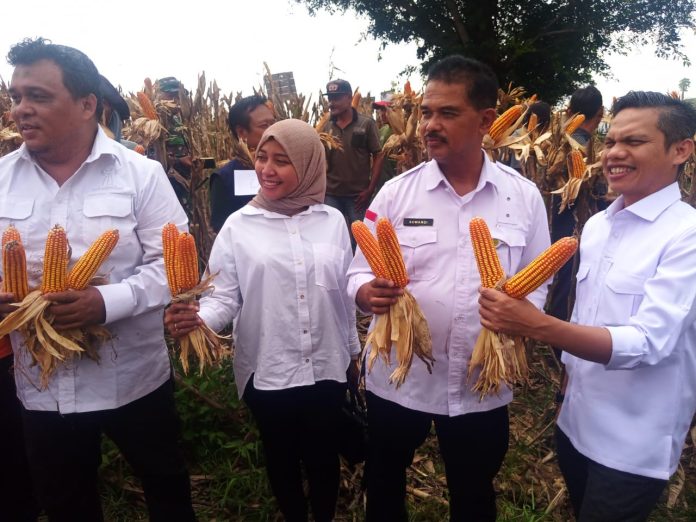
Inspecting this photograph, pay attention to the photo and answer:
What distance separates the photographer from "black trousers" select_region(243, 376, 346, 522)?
239 centimetres

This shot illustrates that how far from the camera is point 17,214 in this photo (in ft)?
6.70

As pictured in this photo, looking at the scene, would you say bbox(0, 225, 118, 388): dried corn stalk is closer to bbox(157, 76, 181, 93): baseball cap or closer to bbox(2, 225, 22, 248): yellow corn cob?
bbox(2, 225, 22, 248): yellow corn cob

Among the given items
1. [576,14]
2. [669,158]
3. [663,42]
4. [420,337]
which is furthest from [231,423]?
[663,42]

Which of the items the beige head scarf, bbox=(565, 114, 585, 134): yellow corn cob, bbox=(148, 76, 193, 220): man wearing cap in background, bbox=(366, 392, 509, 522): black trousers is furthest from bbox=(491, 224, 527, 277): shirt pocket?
bbox=(148, 76, 193, 220): man wearing cap in background

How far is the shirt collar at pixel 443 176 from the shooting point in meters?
2.16

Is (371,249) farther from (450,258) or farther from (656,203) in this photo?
(656,203)

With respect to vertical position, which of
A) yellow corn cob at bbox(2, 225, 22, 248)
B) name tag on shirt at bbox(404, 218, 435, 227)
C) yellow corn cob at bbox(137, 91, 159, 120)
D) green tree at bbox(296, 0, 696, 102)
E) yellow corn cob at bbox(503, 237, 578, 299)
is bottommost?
yellow corn cob at bbox(503, 237, 578, 299)

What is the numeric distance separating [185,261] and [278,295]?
519 millimetres

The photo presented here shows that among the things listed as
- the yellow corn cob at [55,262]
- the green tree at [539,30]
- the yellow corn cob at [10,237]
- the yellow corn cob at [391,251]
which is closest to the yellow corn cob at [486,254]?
the yellow corn cob at [391,251]

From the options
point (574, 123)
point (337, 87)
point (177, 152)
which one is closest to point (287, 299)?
point (574, 123)

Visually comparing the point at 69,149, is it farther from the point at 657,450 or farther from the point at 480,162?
the point at 657,450

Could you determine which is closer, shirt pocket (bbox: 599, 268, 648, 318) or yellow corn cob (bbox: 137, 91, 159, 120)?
shirt pocket (bbox: 599, 268, 648, 318)

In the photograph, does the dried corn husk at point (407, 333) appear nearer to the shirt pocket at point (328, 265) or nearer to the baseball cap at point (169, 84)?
the shirt pocket at point (328, 265)

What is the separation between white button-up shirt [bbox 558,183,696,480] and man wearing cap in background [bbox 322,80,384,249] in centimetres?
451
